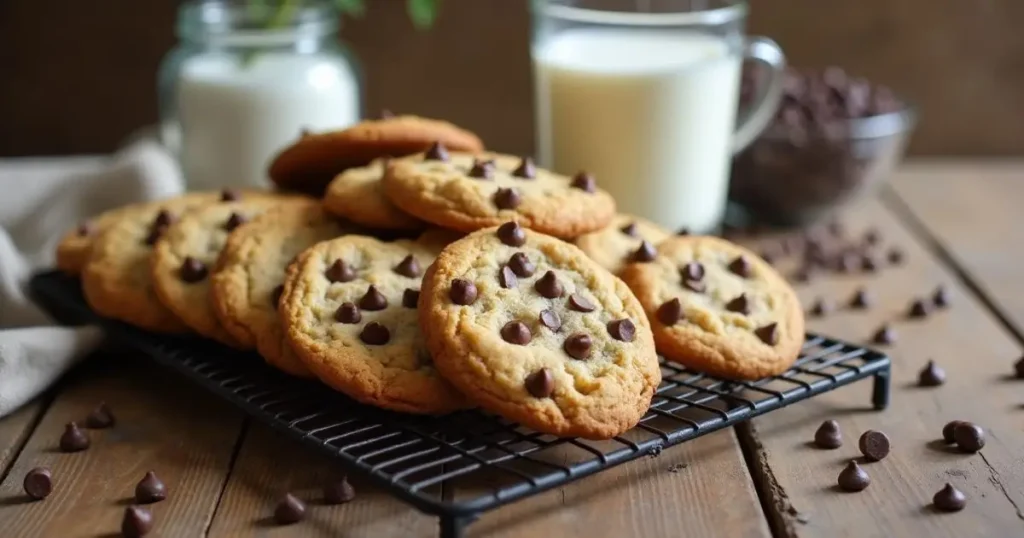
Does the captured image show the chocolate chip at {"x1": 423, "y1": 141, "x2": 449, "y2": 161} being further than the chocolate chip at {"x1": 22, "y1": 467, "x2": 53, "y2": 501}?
Yes

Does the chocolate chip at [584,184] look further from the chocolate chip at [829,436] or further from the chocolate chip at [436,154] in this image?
the chocolate chip at [829,436]

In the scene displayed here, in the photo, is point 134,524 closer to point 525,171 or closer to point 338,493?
point 338,493

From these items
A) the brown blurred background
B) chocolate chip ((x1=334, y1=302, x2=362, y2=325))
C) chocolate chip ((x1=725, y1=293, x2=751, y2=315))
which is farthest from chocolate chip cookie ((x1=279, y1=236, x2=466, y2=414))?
the brown blurred background

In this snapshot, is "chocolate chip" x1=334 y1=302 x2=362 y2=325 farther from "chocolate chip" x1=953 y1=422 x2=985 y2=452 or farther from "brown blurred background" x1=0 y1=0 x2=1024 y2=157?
"brown blurred background" x1=0 y1=0 x2=1024 y2=157

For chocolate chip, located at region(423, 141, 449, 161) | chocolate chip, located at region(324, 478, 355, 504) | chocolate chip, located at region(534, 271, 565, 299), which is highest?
chocolate chip, located at region(423, 141, 449, 161)

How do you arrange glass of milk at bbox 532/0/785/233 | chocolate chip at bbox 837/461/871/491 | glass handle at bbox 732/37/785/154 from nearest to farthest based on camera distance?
1. chocolate chip at bbox 837/461/871/491
2. glass of milk at bbox 532/0/785/233
3. glass handle at bbox 732/37/785/154

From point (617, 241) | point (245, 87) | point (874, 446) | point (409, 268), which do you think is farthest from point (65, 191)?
point (874, 446)

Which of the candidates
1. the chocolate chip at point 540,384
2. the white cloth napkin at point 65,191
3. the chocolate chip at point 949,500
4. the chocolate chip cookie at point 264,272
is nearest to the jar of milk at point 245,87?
the white cloth napkin at point 65,191

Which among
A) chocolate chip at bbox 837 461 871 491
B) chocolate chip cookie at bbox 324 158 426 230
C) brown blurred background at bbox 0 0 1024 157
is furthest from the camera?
brown blurred background at bbox 0 0 1024 157
